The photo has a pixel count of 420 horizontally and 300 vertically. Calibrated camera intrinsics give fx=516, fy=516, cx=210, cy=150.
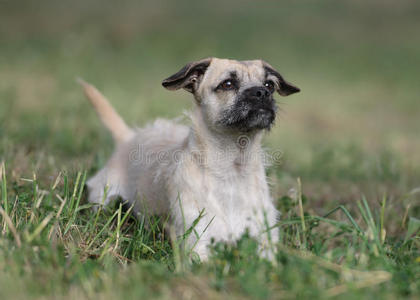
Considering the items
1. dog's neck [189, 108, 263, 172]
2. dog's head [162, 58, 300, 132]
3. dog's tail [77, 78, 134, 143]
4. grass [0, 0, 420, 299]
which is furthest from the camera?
dog's tail [77, 78, 134, 143]

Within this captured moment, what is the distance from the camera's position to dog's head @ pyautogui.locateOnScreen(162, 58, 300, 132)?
3943mm

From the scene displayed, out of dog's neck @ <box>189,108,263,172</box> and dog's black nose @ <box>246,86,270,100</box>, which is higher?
dog's black nose @ <box>246,86,270,100</box>

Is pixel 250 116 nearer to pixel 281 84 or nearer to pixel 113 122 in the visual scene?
pixel 281 84

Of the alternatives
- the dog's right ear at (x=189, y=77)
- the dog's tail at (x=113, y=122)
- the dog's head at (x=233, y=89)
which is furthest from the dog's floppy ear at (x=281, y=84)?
the dog's tail at (x=113, y=122)

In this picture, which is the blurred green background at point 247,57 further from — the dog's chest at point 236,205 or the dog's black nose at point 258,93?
the dog's chest at point 236,205

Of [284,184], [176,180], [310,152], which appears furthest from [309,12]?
Answer: [176,180]

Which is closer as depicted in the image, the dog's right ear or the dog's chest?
the dog's chest

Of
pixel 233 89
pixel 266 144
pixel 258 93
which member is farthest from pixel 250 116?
pixel 266 144

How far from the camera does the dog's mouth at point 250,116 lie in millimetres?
3920

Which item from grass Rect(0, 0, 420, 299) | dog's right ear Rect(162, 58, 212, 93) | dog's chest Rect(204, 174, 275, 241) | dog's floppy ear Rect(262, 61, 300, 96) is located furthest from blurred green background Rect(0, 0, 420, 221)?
dog's chest Rect(204, 174, 275, 241)

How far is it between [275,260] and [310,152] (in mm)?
5131

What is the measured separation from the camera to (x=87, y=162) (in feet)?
17.4

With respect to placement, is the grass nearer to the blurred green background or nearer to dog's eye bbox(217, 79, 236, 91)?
the blurred green background

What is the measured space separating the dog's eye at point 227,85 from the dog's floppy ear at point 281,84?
1.29 feet
